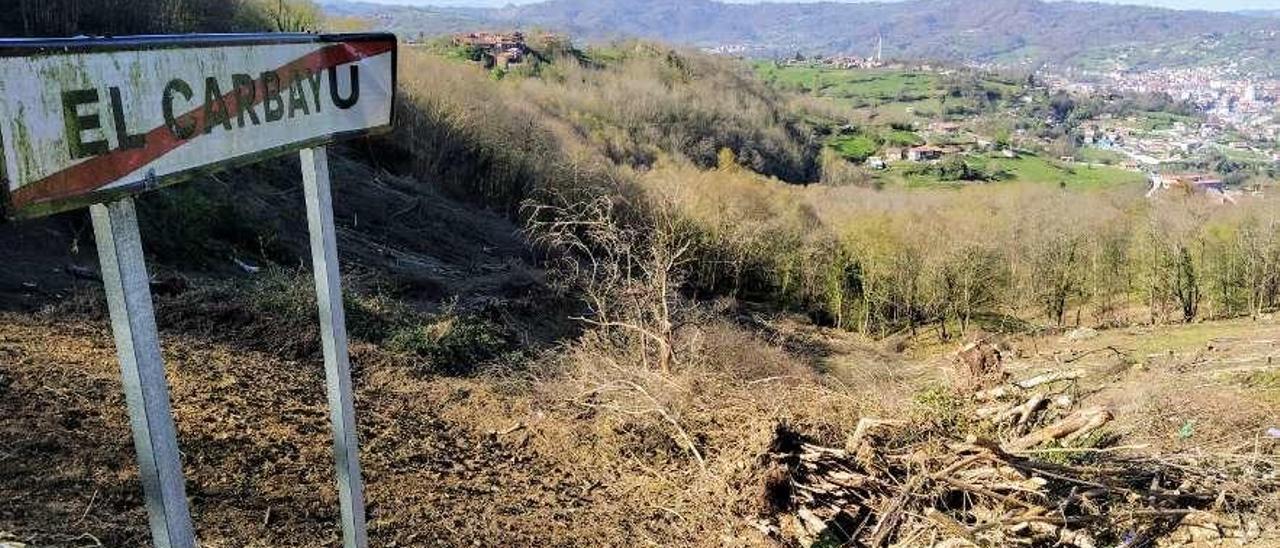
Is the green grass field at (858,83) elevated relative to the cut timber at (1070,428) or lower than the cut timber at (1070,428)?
lower

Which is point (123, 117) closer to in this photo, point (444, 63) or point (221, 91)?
point (221, 91)

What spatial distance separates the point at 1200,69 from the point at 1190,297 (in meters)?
180

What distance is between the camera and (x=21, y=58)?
4.00 feet

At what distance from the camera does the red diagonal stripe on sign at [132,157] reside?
50.7 inches

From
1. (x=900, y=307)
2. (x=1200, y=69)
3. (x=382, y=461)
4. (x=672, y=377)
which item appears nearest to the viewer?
(x=382, y=461)

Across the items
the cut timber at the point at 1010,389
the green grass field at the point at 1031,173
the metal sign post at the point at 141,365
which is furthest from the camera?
the green grass field at the point at 1031,173

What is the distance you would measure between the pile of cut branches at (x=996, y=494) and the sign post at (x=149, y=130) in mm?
3547

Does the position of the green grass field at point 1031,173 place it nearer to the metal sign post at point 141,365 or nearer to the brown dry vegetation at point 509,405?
the brown dry vegetation at point 509,405

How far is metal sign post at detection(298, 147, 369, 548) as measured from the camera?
2059 millimetres

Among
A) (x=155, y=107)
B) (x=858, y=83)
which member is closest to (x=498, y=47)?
(x=858, y=83)

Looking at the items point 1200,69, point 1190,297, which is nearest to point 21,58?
point 1190,297

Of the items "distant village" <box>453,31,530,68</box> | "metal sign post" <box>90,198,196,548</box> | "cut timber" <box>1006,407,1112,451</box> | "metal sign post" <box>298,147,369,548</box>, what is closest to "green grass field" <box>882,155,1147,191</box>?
"distant village" <box>453,31,530,68</box>

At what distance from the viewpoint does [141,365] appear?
1470 mm

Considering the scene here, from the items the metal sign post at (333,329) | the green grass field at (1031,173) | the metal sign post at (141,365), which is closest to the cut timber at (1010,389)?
the metal sign post at (333,329)
